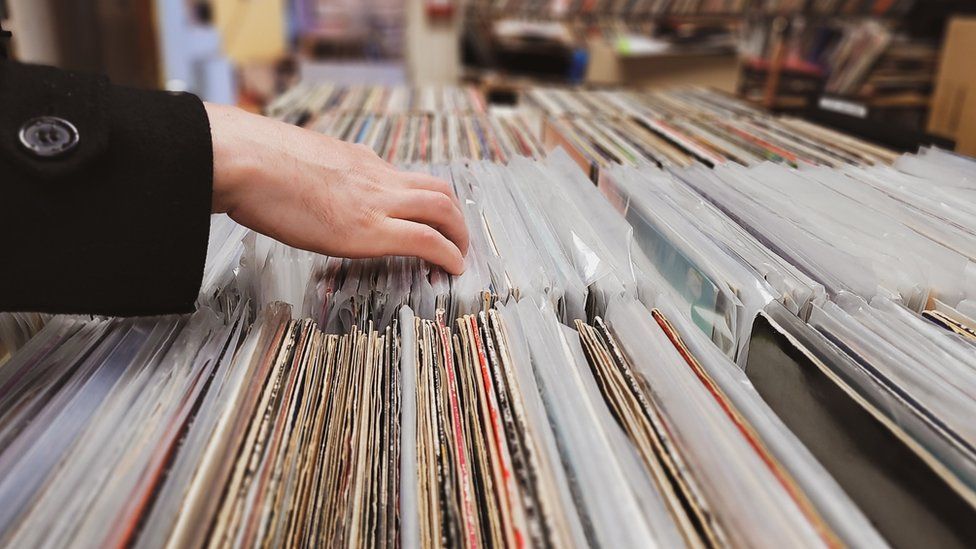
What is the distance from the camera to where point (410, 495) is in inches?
15.5

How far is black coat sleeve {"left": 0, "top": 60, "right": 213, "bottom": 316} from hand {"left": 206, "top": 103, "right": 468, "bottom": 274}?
41 mm

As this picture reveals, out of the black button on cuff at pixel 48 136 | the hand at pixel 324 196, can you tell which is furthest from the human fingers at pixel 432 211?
the black button on cuff at pixel 48 136

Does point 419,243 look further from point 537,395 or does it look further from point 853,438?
point 853,438

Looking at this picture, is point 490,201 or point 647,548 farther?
point 490,201

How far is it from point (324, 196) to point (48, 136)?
21 centimetres

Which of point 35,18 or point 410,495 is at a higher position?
point 35,18

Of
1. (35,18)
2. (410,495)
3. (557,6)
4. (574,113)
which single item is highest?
(557,6)

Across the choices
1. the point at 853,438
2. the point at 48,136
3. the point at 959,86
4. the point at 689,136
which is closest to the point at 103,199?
the point at 48,136

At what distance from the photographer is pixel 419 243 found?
58 cm

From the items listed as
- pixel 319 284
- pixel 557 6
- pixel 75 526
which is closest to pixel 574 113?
pixel 319 284

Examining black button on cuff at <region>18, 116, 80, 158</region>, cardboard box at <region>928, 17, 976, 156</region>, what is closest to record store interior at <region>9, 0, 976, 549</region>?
black button on cuff at <region>18, 116, 80, 158</region>

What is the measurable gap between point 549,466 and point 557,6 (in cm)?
347

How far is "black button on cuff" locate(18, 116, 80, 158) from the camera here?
421 mm

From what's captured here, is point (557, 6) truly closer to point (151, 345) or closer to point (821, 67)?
point (821, 67)
